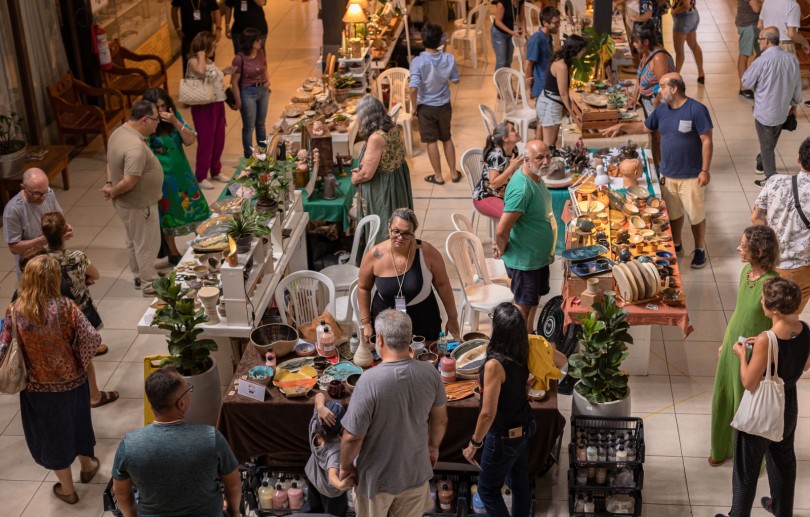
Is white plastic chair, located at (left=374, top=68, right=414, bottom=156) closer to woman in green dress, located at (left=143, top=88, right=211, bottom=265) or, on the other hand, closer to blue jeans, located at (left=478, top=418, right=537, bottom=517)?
woman in green dress, located at (left=143, top=88, right=211, bottom=265)

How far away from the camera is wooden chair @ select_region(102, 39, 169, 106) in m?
11.9

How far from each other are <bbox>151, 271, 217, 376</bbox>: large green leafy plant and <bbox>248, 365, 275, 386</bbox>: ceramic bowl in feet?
1.19

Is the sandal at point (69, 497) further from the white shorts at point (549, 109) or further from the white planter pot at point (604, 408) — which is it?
the white shorts at point (549, 109)

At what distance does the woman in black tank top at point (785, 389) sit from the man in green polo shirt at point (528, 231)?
1.73m

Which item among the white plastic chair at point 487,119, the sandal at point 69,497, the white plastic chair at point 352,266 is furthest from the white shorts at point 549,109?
the sandal at point 69,497

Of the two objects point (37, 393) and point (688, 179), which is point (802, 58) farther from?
point (37, 393)

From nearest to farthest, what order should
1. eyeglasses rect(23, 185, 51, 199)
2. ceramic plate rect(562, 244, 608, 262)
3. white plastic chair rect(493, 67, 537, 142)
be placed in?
1. ceramic plate rect(562, 244, 608, 262)
2. eyeglasses rect(23, 185, 51, 199)
3. white plastic chair rect(493, 67, 537, 142)

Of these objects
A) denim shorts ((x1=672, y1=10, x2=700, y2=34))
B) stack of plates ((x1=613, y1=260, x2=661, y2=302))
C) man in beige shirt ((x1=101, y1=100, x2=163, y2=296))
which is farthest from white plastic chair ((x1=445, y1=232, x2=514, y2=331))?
denim shorts ((x1=672, y1=10, x2=700, y2=34))

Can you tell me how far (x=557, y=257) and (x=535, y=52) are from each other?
2747 mm

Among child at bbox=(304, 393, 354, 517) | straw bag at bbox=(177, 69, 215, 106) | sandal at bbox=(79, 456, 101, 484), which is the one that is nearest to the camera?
child at bbox=(304, 393, 354, 517)

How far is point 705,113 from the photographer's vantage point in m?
8.05

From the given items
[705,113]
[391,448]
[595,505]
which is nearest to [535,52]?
[705,113]

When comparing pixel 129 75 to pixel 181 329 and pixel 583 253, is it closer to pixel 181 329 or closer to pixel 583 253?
pixel 181 329

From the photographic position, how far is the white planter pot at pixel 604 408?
230 inches
